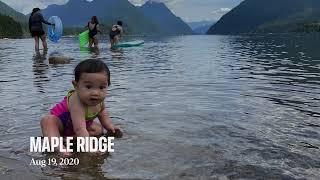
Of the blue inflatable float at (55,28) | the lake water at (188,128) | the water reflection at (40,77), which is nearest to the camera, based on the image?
the lake water at (188,128)

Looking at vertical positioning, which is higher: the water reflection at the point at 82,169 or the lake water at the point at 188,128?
the water reflection at the point at 82,169

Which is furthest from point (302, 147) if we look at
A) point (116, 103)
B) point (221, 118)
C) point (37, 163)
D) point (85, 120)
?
point (116, 103)

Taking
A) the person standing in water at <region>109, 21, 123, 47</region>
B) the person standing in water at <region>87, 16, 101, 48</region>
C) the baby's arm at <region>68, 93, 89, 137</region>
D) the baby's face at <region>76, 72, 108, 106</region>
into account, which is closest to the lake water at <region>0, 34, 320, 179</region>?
the baby's arm at <region>68, 93, 89, 137</region>

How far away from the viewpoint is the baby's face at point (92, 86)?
5172 millimetres

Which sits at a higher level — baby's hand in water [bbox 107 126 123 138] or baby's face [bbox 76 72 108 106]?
baby's face [bbox 76 72 108 106]

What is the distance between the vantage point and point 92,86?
17.3ft

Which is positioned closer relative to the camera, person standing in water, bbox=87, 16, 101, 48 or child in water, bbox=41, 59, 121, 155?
child in water, bbox=41, 59, 121, 155

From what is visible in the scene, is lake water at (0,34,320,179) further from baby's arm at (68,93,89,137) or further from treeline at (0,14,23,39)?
treeline at (0,14,23,39)

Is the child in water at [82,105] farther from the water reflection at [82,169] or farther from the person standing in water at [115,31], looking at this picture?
the person standing in water at [115,31]

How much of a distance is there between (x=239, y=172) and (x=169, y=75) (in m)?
10.1

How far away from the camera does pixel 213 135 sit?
634 centimetres

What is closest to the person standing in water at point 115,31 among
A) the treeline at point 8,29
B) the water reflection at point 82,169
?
the water reflection at point 82,169

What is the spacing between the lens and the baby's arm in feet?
18.0

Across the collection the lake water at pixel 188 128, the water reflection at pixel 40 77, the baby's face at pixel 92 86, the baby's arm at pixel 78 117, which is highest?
the baby's face at pixel 92 86
